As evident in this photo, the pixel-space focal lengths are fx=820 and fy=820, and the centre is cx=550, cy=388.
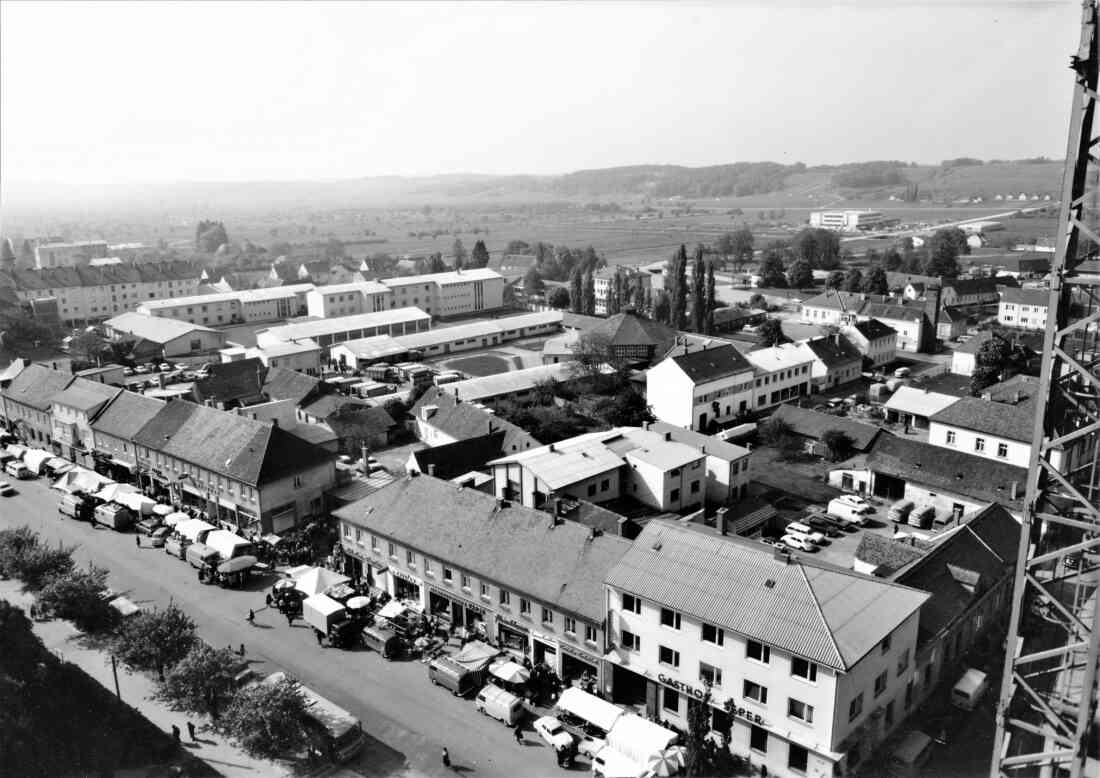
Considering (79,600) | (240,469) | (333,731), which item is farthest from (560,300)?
(333,731)

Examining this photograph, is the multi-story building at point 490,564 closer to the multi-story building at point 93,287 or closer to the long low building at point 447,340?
the long low building at point 447,340

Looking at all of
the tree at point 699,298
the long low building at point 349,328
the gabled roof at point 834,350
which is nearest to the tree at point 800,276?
the tree at point 699,298

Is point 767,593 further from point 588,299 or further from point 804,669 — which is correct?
point 588,299

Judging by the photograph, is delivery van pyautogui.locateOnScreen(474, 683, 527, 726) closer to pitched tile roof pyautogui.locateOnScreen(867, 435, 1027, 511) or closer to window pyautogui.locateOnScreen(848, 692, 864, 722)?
window pyautogui.locateOnScreen(848, 692, 864, 722)

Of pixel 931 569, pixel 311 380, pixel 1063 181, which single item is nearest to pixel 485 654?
pixel 931 569

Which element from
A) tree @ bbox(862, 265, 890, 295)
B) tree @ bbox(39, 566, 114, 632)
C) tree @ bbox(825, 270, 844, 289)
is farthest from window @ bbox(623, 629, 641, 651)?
tree @ bbox(825, 270, 844, 289)
